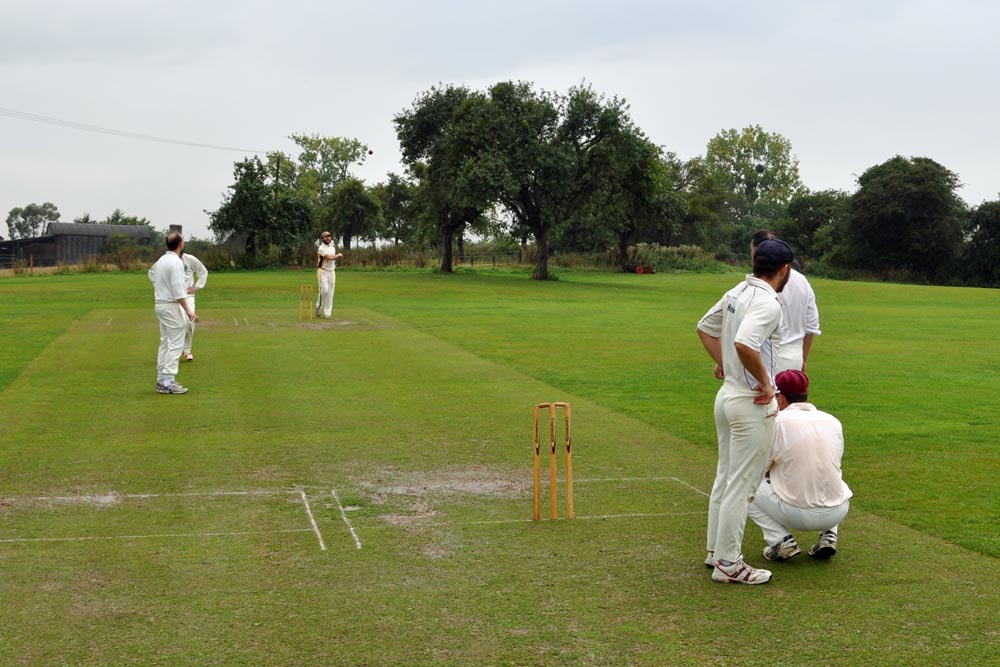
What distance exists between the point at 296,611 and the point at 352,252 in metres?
61.3

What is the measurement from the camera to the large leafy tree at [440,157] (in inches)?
2067

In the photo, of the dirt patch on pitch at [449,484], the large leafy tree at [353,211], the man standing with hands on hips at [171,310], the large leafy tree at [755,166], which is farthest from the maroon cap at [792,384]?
the large leafy tree at [755,166]

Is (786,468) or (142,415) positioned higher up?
(786,468)

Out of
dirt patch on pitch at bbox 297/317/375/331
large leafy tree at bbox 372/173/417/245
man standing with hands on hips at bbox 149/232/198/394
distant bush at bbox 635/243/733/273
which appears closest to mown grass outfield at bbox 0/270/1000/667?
man standing with hands on hips at bbox 149/232/198/394

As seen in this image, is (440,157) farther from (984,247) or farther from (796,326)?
(796,326)

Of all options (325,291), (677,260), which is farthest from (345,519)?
(677,260)

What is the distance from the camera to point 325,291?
1003 inches

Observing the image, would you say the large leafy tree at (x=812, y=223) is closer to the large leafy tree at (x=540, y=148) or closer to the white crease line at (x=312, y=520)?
the large leafy tree at (x=540, y=148)

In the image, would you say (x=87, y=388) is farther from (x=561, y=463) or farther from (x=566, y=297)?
(x=566, y=297)

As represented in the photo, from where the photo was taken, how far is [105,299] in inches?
1341

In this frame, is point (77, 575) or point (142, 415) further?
point (142, 415)

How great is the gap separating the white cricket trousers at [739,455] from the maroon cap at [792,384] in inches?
19.2

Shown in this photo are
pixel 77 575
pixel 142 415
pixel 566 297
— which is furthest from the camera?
pixel 566 297

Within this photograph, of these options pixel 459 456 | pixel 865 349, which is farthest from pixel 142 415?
pixel 865 349
